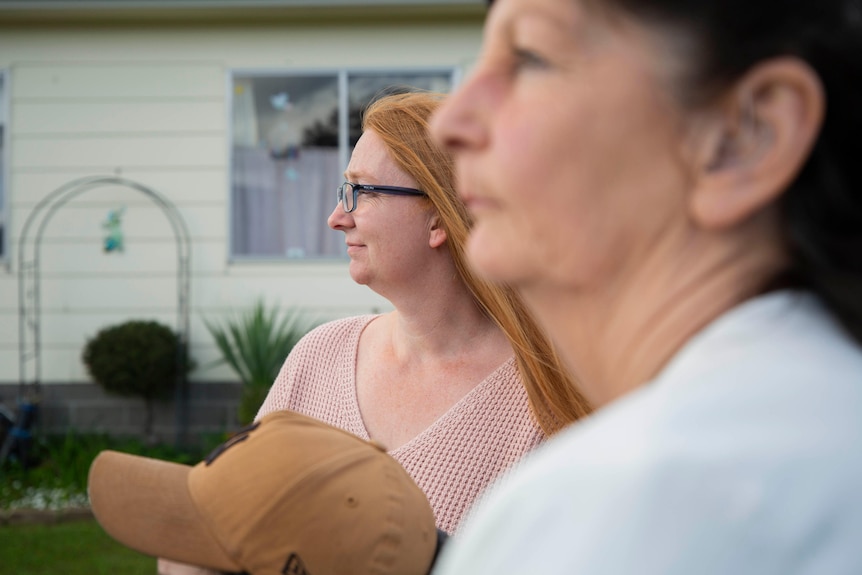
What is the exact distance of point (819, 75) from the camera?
0.81 meters

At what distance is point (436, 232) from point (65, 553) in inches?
184

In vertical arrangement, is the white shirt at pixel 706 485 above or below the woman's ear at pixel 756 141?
below

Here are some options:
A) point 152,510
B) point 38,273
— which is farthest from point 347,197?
point 38,273

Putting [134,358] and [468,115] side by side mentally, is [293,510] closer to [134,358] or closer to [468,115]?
[468,115]

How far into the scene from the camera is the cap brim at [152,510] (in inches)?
57.2

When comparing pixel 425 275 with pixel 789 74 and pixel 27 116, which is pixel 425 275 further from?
pixel 27 116

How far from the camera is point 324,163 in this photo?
8.70m

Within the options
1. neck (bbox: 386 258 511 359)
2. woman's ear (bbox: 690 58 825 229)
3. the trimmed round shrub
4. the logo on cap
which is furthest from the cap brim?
the trimmed round shrub

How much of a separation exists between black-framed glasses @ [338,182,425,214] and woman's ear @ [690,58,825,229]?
6.78 feet

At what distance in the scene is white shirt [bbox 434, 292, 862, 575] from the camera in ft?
2.23

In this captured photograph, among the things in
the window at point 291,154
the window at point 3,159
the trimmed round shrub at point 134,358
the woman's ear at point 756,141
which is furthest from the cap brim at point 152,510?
the window at point 3,159

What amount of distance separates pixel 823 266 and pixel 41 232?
863 cm

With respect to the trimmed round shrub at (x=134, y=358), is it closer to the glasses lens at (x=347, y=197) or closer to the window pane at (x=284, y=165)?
the window pane at (x=284, y=165)

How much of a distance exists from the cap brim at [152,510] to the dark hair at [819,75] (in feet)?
3.25
